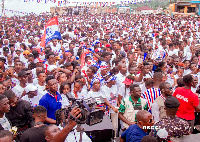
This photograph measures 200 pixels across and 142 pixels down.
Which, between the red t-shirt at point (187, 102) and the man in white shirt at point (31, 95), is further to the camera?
the man in white shirt at point (31, 95)

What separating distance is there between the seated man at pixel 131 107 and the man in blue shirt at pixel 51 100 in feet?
3.89

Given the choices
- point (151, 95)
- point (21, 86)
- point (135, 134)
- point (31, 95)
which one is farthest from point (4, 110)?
point (151, 95)

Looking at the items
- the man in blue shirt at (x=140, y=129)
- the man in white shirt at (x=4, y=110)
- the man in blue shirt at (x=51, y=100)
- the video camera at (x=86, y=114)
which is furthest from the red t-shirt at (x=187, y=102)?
the man in white shirt at (x=4, y=110)

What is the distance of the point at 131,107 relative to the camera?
11.2 ft

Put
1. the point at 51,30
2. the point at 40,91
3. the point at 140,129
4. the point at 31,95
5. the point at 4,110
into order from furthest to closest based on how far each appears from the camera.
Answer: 1. the point at 51,30
2. the point at 40,91
3. the point at 31,95
4. the point at 4,110
5. the point at 140,129

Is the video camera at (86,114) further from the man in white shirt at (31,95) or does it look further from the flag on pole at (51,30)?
the flag on pole at (51,30)

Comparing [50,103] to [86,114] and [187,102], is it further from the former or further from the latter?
[187,102]

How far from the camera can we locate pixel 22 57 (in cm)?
812

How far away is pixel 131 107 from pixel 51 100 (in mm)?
1452

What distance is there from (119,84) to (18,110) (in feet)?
7.74

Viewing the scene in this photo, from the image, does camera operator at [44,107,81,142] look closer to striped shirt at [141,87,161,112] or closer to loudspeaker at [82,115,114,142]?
loudspeaker at [82,115,114,142]

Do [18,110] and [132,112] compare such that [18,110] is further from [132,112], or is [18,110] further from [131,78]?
[131,78]

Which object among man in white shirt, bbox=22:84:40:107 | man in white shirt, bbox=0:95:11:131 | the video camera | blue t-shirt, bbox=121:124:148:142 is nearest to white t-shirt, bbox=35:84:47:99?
man in white shirt, bbox=22:84:40:107

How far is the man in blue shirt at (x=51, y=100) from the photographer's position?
344 cm
